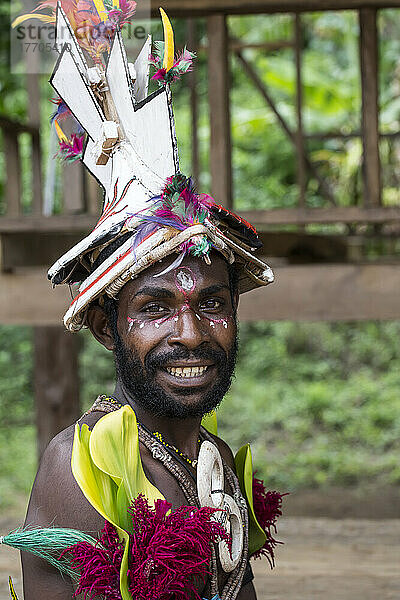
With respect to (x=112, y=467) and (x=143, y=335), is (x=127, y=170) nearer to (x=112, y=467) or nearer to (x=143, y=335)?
(x=143, y=335)

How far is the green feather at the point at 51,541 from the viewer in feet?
5.25

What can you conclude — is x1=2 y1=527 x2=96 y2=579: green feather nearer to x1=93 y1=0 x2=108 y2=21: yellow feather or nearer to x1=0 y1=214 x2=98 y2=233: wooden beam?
x1=93 y1=0 x2=108 y2=21: yellow feather

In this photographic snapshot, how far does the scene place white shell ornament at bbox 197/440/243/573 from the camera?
1799 millimetres

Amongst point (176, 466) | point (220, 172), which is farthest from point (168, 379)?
point (220, 172)

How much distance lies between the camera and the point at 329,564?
352cm

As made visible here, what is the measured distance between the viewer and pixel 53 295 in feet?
12.4

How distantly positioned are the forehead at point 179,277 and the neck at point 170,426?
10.4 inches

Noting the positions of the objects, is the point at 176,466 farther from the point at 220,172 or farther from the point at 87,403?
the point at 87,403

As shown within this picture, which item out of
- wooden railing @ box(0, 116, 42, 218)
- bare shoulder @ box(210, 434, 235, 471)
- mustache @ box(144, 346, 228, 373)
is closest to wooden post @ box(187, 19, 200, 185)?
wooden railing @ box(0, 116, 42, 218)

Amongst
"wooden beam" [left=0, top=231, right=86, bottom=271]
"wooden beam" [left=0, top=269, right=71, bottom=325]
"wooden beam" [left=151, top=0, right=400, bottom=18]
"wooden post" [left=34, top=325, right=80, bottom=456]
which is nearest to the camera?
"wooden beam" [left=151, top=0, right=400, bottom=18]

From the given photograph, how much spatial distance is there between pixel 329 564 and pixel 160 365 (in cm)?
213

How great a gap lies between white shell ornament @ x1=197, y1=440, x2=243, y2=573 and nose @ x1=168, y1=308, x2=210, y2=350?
0.98ft

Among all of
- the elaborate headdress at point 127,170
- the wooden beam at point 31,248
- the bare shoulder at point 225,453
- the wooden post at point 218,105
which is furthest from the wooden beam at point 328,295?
the elaborate headdress at point 127,170

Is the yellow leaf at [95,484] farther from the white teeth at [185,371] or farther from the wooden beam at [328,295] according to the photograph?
the wooden beam at [328,295]
